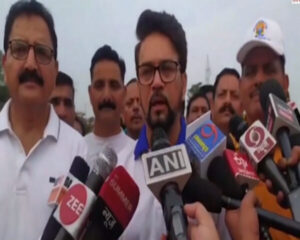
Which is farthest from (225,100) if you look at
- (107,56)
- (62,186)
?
(62,186)

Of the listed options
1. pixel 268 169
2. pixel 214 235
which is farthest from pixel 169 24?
pixel 214 235

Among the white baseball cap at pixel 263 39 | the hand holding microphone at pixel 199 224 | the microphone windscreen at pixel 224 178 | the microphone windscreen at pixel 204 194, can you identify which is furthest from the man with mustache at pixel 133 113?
the hand holding microphone at pixel 199 224

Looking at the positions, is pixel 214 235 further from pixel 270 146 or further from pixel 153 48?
pixel 153 48

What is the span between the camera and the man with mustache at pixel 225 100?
355 cm

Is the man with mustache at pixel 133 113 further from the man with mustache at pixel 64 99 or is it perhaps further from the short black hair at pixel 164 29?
the short black hair at pixel 164 29

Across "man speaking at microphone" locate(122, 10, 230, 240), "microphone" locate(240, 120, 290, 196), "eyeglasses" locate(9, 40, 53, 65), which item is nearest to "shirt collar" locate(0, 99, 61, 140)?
"eyeglasses" locate(9, 40, 53, 65)

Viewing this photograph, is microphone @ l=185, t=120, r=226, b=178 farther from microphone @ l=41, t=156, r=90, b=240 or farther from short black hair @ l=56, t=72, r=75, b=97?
short black hair @ l=56, t=72, r=75, b=97

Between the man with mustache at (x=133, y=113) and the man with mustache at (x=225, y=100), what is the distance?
2.08ft

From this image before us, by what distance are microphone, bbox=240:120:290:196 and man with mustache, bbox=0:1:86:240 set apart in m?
0.70

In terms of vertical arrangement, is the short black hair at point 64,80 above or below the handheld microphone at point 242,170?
above

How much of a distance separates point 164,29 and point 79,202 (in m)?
1.04

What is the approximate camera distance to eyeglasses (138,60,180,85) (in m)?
1.91

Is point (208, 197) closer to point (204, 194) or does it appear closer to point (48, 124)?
point (204, 194)

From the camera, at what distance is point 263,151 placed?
1506 mm
